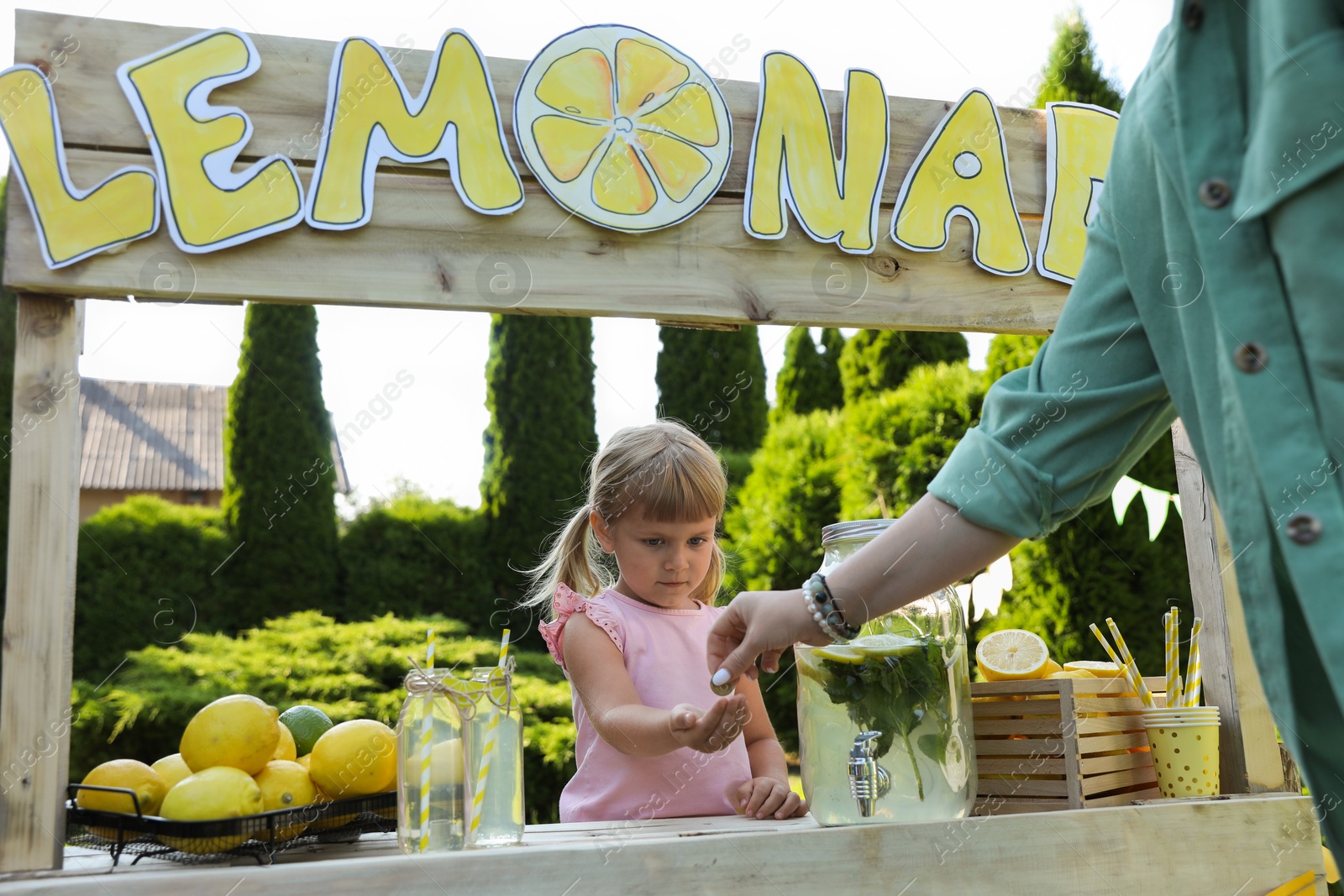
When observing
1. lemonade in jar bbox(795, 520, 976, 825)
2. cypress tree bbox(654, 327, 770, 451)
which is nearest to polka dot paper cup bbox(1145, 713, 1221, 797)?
lemonade in jar bbox(795, 520, 976, 825)

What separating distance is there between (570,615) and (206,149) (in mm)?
953

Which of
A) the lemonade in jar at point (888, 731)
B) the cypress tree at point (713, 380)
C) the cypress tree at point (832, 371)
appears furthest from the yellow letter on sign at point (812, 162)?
the cypress tree at point (832, 371)

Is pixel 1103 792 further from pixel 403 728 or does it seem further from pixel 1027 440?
pixel 403 728

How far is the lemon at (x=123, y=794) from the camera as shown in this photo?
1.21 metres

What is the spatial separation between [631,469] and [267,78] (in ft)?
2.86

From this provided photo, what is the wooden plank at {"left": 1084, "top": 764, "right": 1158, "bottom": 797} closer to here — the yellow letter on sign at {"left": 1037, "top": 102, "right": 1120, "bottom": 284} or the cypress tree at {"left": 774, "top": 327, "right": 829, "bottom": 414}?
the yellow letter on sign at {"left": 1037, "top": 102, "right": 1120, "bottom": 284}

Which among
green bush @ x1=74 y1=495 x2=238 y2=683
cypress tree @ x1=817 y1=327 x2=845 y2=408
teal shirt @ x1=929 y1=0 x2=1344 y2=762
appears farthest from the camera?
cypress tree @ x1=817 y1=327 x2=845 y2=408

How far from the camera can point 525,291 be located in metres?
1.44

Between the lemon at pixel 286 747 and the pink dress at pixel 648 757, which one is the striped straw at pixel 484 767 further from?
the pink dress at pixel 648 757

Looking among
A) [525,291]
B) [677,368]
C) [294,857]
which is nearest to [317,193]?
[525,291]

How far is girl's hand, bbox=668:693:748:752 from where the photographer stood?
1.25 metres

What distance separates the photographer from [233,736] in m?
1.28

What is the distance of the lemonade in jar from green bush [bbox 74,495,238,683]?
6.33 m

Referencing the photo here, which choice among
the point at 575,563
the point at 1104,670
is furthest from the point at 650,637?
the point at 1104,670
